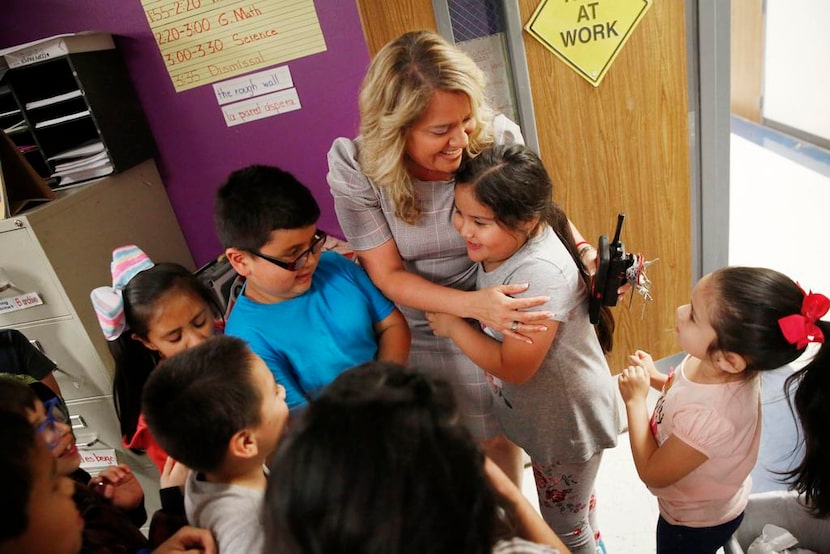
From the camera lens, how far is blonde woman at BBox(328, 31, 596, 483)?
1076 millimetres

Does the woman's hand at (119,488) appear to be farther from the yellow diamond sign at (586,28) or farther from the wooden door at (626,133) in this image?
the yellow diamond sign at (586,28)

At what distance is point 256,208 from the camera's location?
107 cm

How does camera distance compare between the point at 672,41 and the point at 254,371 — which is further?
the point at 672,41

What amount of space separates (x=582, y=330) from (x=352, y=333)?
0.52 metres

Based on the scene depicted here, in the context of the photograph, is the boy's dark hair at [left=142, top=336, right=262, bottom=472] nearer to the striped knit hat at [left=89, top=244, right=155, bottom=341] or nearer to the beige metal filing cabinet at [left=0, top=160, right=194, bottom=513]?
the striped knit hat at [left=89, top=244, right=155, bottom=341]

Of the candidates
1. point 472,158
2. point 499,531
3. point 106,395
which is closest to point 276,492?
point 499,531

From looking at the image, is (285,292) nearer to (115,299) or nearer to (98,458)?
(115,299)

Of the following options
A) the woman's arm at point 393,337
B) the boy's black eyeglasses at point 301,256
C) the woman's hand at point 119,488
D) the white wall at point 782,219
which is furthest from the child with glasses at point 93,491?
the white wall at point 782,219

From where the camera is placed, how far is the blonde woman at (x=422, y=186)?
1.08m

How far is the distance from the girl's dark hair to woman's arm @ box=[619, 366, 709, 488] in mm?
1077

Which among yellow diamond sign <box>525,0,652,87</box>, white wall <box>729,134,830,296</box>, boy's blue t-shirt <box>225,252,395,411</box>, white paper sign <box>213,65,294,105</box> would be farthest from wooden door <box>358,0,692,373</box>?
white wall <box>729,134,830,296</box>

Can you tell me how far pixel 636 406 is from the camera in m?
1.20

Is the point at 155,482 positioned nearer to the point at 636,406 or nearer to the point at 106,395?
the point at 106,395

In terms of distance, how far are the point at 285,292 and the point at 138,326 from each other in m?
0.42
